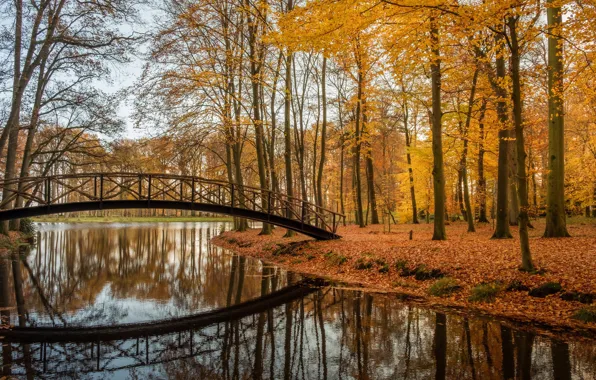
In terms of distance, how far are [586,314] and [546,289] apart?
1.06 m

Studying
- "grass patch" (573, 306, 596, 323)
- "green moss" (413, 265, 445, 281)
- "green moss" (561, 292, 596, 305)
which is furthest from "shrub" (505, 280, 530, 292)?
"green moss" (413, 265, 445, 281)

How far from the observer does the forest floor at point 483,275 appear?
23.6ft

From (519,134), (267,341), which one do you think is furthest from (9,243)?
(519,134)

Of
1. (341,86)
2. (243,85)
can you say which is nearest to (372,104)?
(341,86)

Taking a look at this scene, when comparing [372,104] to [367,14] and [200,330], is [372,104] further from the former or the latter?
[200,330]

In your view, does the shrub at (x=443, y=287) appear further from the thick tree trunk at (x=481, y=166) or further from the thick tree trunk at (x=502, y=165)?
the thick tree trunk at (x=481, y=166)

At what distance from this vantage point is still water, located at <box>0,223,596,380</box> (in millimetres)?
5121

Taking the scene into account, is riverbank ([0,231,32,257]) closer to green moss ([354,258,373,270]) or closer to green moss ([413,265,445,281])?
green moss ([354,258,373,270])

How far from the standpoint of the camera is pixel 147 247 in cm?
2125

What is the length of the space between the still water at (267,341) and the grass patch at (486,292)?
51.0 inches

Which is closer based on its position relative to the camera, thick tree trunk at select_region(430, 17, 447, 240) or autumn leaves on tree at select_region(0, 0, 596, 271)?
autumn leaves on tree at select_region(0, 0, 596, 271)

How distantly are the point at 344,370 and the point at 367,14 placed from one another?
6683 mm

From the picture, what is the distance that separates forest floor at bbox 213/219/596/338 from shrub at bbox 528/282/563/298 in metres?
0.02

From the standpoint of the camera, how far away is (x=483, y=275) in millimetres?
8969
